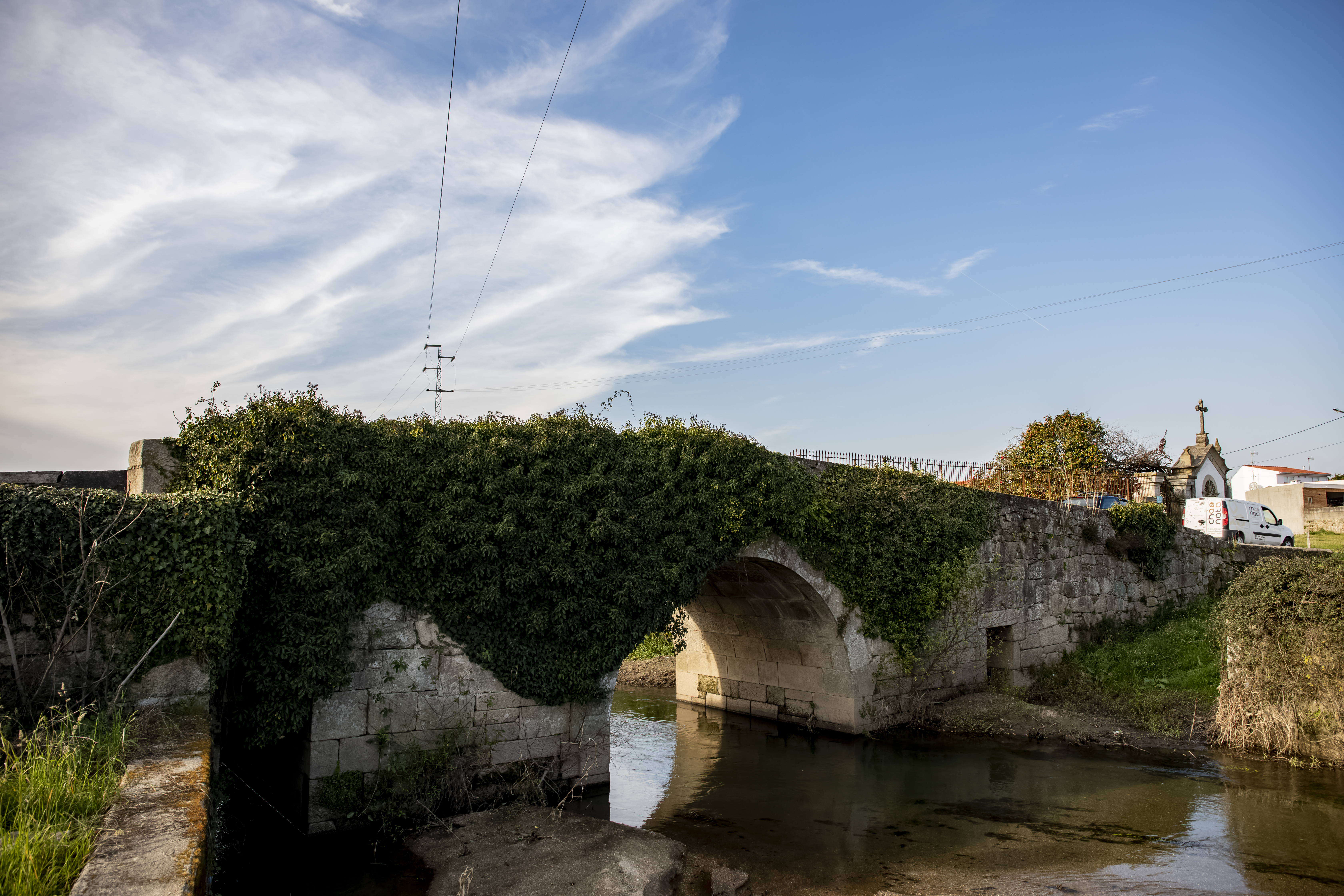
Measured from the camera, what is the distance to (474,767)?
26.3 feet

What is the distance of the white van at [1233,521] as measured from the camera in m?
21.0

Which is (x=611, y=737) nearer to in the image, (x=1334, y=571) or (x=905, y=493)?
(x=905, y=493)

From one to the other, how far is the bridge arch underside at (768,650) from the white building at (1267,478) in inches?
1691

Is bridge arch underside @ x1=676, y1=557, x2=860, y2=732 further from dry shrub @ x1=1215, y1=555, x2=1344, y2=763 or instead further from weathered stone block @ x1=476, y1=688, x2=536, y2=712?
dry shrub @ x1=1215, y1=555, x2=1344, y2=763

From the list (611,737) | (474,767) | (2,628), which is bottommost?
(611,737)

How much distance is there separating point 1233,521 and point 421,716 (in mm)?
21855

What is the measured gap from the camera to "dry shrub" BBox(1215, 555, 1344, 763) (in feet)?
31.6

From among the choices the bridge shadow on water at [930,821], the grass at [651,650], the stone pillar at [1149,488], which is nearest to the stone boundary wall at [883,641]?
the bridge shadow on water at [930,821]

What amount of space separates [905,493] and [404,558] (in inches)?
292

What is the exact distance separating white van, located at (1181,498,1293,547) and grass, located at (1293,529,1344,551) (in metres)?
2.25

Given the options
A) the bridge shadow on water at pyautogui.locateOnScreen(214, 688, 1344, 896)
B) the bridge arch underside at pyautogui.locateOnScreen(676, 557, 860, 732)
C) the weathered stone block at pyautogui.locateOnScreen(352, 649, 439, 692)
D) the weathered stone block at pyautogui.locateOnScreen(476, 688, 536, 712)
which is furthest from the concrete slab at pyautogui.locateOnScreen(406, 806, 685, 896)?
the bridge arch underside at pyautogui.locateOnScreen(676, 557, 860, 732)

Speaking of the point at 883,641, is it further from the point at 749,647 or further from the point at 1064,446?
the point at 1064,446

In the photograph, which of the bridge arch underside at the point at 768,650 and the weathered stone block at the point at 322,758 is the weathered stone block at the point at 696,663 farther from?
the weathered stone block at the point at 322,758

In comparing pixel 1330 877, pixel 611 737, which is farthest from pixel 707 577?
pixel 1330 877
